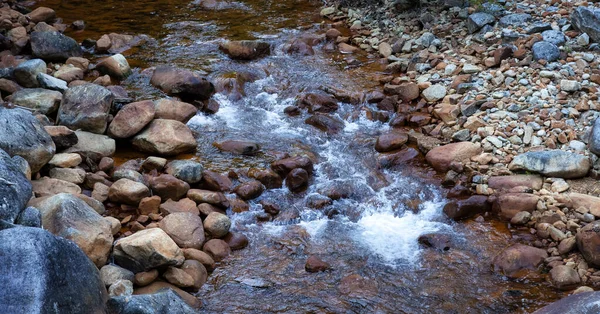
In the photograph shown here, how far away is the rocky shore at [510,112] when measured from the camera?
6168 mm

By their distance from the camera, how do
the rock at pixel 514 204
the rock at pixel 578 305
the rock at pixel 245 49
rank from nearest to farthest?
1. the rock at pixel 578 305
2. the rock at pixel 514 204
3. the rock at pixel 245 49

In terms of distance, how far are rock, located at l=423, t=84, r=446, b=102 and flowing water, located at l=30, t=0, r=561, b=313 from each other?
0.90 meters

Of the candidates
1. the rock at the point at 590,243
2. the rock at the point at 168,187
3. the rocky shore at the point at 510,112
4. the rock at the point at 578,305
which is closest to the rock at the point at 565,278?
the rocky shore at the point at 510,112

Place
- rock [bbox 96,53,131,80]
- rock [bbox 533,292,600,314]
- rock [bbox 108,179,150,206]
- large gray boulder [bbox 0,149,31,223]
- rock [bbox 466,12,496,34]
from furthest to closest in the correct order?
rock [bbox 466,12,496,34]
rock [bbox 96,53,131,80]
rock [bbox 108,179,150,206]
large gray boulder [bbox 0,149,31,223]
rock [bbox 533,292,600,314]

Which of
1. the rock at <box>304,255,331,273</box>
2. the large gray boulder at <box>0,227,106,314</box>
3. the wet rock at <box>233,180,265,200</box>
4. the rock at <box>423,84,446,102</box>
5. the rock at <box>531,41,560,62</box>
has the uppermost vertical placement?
the large gray boulder at <box>0,227,106,314</box>

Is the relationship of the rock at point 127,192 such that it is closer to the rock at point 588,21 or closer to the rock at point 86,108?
the rock at point 86,108

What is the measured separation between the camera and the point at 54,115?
809cm

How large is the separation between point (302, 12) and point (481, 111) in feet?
20.1

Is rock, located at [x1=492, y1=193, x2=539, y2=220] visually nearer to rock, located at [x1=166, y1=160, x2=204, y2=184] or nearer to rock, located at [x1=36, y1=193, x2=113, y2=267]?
rock, located at [x1=166, y1=160, x2=204, y2=184]

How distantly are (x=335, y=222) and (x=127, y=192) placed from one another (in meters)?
2.28

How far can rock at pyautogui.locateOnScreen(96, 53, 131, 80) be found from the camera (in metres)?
9.65

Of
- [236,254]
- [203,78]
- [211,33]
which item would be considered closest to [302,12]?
[211,33]

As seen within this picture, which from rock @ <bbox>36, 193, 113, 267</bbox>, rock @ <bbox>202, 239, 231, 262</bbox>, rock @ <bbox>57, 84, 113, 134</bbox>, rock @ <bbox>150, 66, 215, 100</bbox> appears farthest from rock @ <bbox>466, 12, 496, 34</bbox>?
rock @ <bbox>36, 193, 113, 267</bbox>

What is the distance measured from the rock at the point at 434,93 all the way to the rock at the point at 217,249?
4.20 meters
